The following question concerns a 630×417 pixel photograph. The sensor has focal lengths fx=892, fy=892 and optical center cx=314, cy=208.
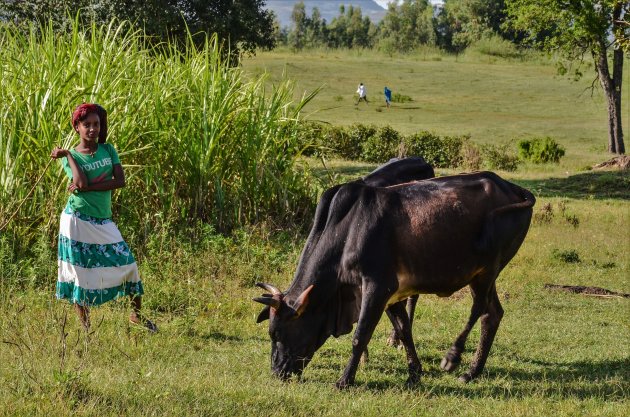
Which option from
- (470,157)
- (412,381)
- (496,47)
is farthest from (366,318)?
(496,47)

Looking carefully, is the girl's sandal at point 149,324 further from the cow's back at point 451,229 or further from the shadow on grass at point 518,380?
the cow's back at point 451,229

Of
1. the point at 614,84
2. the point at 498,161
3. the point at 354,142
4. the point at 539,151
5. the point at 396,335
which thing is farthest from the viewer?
the point at 614,84

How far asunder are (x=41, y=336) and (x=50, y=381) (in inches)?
64.2

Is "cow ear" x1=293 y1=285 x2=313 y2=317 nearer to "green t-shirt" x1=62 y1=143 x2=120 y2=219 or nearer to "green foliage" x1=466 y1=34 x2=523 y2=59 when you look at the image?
"green t-shirt" x1=62 y1=143 x2=120 y2=219

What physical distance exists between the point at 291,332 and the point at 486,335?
1.56m

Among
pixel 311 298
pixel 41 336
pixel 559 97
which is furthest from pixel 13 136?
pixel 559 97

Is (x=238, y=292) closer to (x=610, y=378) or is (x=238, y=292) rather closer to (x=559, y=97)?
(x=610, y=378)

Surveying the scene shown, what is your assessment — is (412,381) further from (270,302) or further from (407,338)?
(270,302)

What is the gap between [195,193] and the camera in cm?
1108

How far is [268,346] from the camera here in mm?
7457

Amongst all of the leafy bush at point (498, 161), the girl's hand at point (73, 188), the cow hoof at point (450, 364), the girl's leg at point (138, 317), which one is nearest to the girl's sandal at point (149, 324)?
the girl's leg at point (138, 317)

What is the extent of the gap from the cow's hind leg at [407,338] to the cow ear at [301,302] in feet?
2.85

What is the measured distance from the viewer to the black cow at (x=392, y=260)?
6270mm

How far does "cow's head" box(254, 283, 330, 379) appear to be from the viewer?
6.26m
